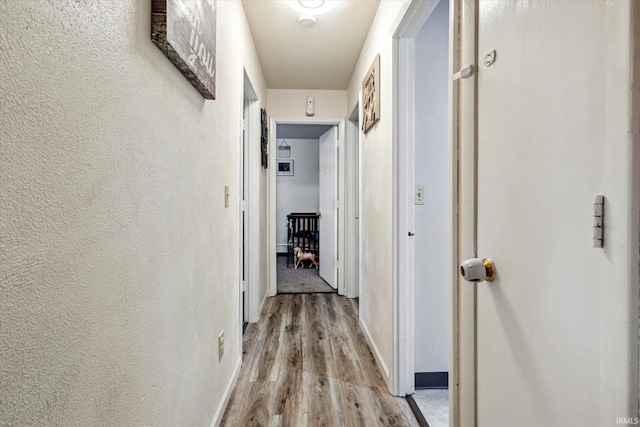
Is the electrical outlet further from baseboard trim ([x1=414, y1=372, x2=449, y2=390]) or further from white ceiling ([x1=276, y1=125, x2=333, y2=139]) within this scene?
white ceiling ([x1=276, y1=125, x2=333, y2=139])

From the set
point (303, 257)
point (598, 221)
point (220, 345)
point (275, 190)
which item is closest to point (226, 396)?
point (220, 345)

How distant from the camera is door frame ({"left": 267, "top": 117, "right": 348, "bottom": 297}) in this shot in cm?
363

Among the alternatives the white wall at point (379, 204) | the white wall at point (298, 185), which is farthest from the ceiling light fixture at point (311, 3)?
the white wall at point (298, 185)

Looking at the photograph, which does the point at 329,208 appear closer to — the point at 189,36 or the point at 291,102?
→ the point at 291,102

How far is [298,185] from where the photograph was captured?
6.80 m

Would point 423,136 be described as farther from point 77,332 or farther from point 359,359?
point 77,332

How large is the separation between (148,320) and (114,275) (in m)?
0.21

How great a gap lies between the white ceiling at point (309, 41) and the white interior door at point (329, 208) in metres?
0.72

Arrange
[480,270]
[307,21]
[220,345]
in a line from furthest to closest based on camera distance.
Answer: [307,21] < [220,345] < [480,270]

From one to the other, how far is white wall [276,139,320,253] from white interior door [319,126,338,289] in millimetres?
2483

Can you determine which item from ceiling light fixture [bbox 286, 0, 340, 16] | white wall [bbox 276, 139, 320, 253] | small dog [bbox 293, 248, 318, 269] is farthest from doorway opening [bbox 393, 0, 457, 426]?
white wall [bbox 276, 139, 320, 253]

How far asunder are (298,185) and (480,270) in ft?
19.9

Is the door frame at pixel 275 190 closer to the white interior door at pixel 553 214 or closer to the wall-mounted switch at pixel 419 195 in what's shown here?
the wall-mounted switch at pixel 419 195

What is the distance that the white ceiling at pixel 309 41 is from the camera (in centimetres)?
220
